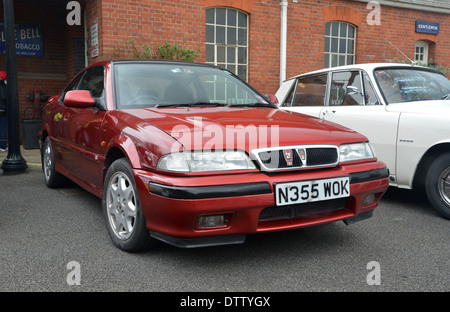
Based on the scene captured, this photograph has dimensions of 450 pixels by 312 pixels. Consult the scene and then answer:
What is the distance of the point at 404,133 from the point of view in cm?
426

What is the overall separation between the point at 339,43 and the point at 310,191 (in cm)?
912

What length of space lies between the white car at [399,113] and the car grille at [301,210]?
62.0 inches

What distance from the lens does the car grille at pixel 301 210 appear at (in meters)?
2.72

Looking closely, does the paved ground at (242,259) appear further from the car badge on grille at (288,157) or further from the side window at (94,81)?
the side window at (94,81)

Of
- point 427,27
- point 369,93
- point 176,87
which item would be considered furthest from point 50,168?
point 427,27

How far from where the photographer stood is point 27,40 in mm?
10211

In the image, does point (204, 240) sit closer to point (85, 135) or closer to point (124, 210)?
point (124, 210)

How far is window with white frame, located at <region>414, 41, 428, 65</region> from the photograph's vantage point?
41.4 ft

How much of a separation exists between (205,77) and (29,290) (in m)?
2.46

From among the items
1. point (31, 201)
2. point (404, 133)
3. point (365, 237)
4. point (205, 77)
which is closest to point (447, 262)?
point (365, 237)

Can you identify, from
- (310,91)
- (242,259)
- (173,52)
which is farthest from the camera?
(173,52)

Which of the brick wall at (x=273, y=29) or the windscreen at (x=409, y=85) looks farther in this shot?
the brick wall at (x=273, y=29)

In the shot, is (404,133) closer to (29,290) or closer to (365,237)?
(365,237)

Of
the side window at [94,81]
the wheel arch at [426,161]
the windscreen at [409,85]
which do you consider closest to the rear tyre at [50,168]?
the side window at [94,81]
